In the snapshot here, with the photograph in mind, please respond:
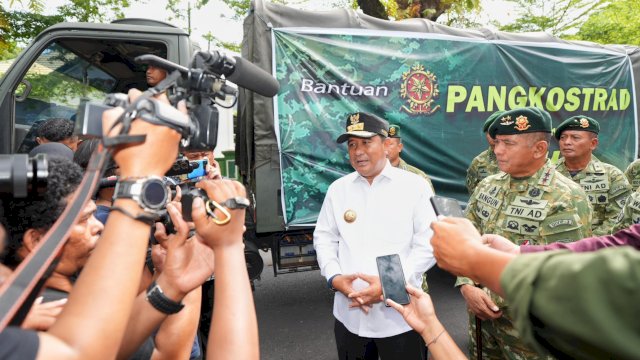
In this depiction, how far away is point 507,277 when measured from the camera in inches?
34.5

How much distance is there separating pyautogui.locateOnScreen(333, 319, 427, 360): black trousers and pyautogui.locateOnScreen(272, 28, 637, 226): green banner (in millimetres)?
1292

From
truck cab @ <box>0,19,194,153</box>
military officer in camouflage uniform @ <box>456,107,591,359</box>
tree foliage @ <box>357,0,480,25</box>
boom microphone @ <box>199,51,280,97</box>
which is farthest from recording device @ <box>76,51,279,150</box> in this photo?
tree foliage @ <box>357,0,480,25</box>

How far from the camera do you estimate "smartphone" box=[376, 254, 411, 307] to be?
1.90 meters

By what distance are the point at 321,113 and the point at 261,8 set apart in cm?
96

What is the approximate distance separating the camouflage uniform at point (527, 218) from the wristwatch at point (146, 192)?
6.51ft

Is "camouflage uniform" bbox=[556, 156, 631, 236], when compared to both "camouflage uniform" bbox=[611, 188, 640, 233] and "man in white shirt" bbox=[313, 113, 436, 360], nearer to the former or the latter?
"camouflage uniform" bbox=[611, 188, 640, 233]

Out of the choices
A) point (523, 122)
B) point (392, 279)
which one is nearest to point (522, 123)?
point (523, 122)

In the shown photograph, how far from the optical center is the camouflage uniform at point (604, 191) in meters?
3.70

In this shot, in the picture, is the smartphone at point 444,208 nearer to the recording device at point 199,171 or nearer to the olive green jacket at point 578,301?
the olive green jacket at point 578,301

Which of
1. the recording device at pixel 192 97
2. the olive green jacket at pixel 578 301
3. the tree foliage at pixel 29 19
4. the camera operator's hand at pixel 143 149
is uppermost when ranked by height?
the tree foliage at pixel 29 19

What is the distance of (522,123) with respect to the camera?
2473mm

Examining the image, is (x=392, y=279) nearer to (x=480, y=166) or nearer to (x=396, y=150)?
(x=396, y=150)

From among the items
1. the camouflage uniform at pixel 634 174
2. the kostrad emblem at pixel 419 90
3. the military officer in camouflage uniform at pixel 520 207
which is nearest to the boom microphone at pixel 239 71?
the military officer in camouflage uniform at pixel 520 207

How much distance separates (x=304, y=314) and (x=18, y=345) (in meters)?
3.76
